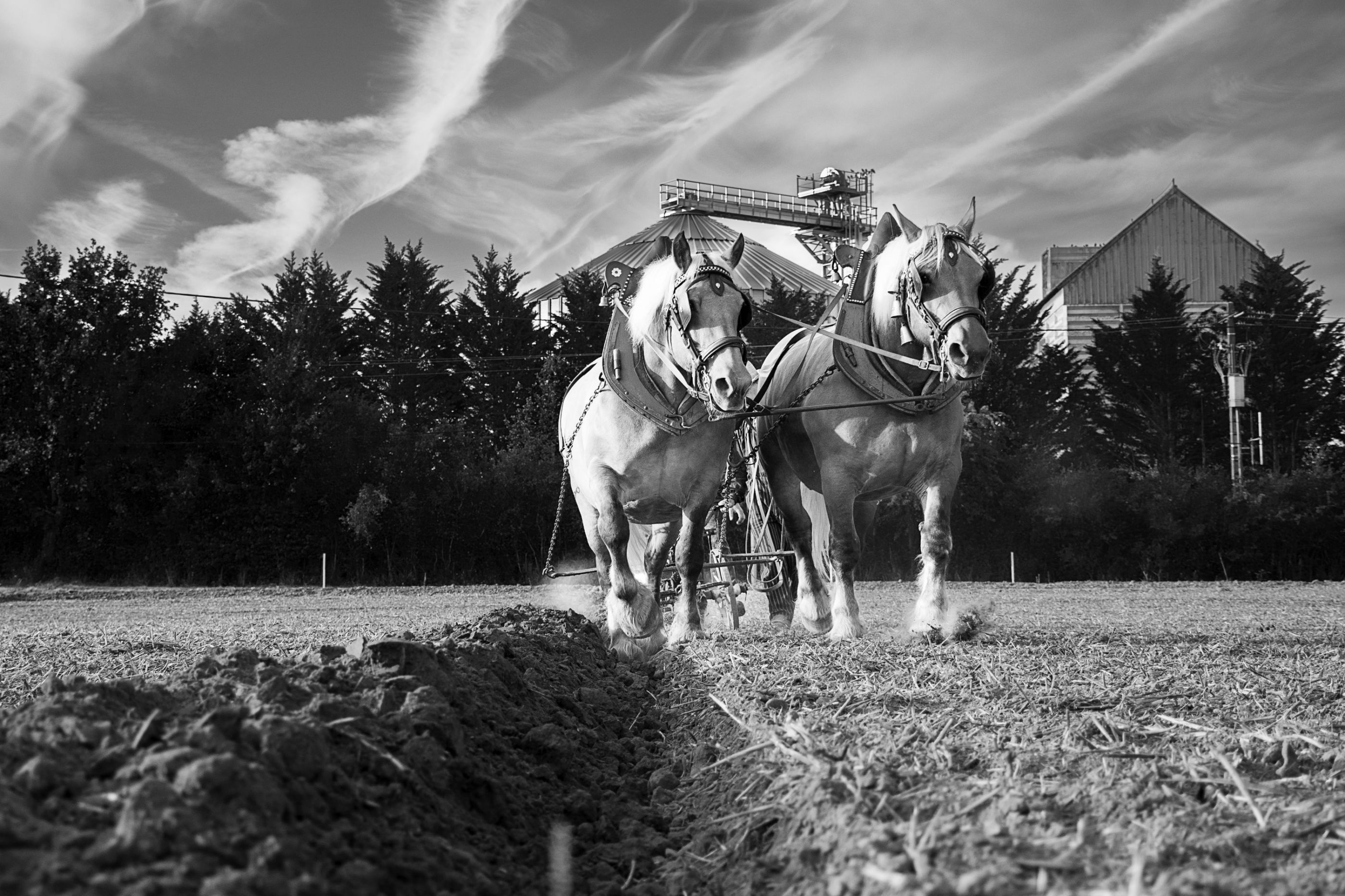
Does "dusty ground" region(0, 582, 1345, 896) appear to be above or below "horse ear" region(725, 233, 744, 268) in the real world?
below

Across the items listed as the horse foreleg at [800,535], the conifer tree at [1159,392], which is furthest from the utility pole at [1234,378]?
the horse foreleg at [800,535]

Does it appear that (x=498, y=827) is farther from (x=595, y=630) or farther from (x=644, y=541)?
(x=644, y=541)

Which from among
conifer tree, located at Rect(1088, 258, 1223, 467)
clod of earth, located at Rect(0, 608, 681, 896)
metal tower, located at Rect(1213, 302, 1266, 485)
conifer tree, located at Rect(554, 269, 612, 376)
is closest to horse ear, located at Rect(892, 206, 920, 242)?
clod of earth, located at Rect(0, 608, 681, 896)

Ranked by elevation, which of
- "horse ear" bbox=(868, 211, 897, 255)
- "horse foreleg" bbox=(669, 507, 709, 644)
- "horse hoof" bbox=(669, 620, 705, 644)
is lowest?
"horse hoof" bbox=(669, 620, 705, 644)

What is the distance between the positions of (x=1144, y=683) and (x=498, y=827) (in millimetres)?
2768

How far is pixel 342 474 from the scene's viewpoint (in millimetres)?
28609

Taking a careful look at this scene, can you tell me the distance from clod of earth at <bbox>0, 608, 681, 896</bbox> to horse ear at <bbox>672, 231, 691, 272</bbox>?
9.89 ft

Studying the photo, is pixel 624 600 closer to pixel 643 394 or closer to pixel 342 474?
pixel 643 394

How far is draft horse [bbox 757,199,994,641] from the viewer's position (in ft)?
22.2

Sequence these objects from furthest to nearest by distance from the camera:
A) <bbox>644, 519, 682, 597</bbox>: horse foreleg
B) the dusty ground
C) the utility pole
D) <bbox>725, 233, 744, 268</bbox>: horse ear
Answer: the utility pole, <bbox>644, 519, 682, 597</bbox>: horse foreleg, <bbox>725, 233, 744, 268</bbox>: horse ear, the dusty ground

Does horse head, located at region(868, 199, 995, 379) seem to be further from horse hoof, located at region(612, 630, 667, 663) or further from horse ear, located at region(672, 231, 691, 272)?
horse hoof, located at region(612, 630, 667, 663)

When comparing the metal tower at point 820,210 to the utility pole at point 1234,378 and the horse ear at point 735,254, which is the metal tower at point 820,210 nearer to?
the utility pole at point 1234,378

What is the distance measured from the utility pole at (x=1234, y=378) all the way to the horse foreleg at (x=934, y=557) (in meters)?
26.8

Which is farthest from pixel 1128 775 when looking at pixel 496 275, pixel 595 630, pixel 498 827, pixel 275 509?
pixel 496 275
